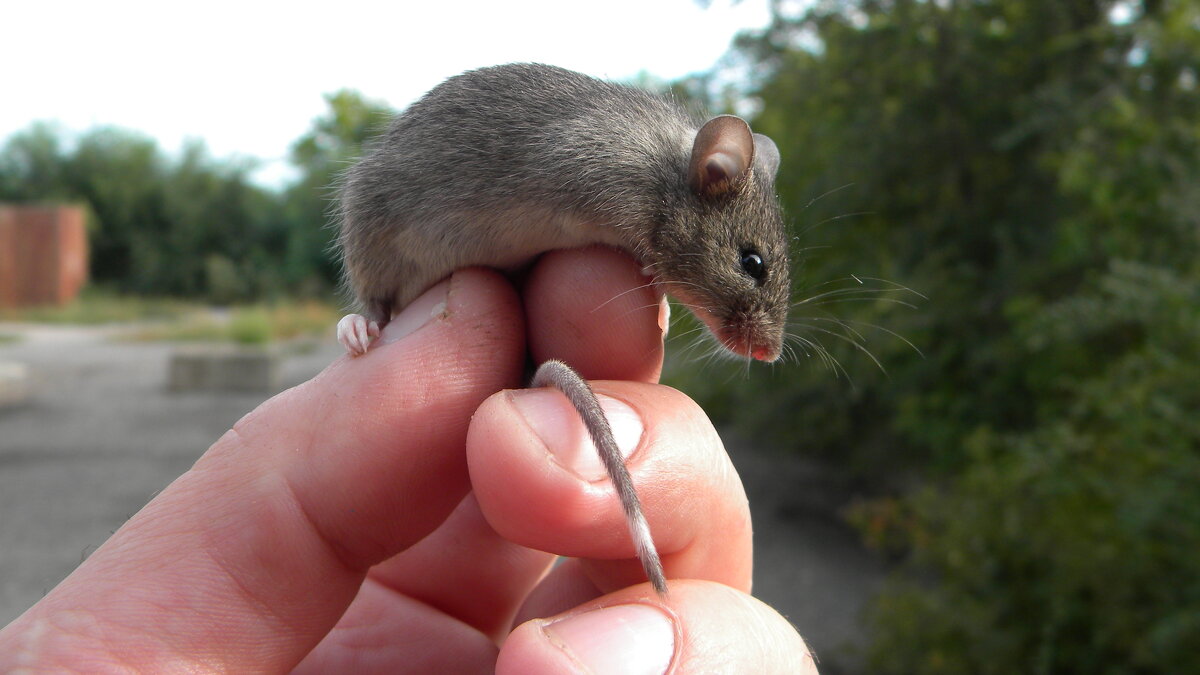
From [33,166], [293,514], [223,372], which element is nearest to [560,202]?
[293,514]

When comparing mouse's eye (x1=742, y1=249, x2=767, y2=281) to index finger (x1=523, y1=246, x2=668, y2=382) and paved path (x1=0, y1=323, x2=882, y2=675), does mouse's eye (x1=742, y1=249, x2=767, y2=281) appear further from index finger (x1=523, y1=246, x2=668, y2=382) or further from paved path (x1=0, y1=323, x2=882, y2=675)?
paved path (x1=0, y1=323, x2=882, y2=675)

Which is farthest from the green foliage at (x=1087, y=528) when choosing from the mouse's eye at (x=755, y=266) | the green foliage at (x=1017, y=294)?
the mouse's eye at (x=755, y=266)

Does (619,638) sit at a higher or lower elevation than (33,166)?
lower

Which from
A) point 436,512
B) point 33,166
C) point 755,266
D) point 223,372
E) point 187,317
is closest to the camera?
point 436,512

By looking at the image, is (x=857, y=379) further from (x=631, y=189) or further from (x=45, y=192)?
(x=45, y=192)

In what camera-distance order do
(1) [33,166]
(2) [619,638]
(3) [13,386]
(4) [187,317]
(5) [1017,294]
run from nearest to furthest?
(2) [619,638], (5) [1017,294], (3) [13,386], (4) [187,317], (1) [33,166]

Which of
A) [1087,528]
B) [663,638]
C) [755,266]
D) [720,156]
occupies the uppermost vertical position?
[720,156]

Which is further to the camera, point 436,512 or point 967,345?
point 967,345

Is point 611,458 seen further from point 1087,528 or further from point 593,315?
point 1087,528

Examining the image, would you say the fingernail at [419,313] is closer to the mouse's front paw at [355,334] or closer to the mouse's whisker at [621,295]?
the mouse's front paw at [355,334]
